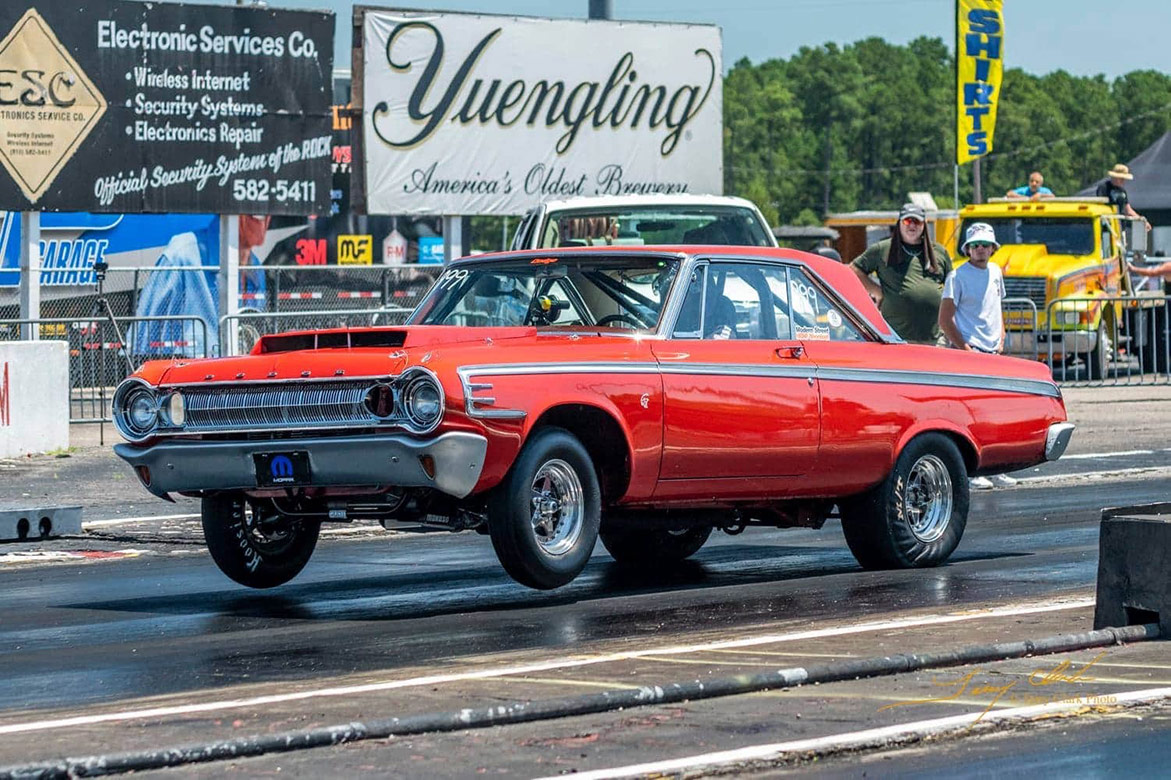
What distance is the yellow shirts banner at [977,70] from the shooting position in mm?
34031

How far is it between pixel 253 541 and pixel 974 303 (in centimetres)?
621

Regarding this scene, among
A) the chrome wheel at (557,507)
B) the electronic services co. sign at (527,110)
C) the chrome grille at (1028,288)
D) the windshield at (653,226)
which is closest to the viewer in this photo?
the chrome wheel at (557,507)

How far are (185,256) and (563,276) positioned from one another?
20.8 m

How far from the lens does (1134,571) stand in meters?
8.03

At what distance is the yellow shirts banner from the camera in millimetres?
34031

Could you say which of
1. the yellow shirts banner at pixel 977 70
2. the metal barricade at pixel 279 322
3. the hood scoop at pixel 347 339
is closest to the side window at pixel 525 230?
the metal barricade at pixel 279 322

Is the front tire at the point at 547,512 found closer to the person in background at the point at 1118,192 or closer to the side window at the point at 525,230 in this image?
the side window at the point at 525,230

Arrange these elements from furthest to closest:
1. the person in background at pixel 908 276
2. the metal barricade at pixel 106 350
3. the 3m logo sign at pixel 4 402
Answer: the metal barricade at pixel 106 350 → the 3m logo sign at pixel 4 402 → the person in background at pixel 908 276

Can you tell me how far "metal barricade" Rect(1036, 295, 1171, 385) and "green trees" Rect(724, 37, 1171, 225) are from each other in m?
131

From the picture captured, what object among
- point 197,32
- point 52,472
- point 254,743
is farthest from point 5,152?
point 254,743

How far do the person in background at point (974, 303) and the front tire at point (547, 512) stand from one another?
5.64m

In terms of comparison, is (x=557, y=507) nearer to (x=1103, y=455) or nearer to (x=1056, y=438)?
(x=1056, y=438)

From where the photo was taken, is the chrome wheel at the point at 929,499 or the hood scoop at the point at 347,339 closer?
the hood scoop at the point at 347,339

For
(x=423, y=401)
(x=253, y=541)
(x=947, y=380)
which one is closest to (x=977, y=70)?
(x=947, y=380)
